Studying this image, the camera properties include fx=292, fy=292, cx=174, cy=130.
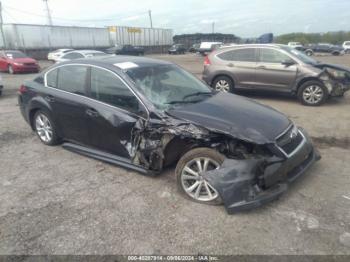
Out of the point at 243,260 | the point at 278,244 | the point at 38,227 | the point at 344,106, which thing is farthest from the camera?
the point at 344,106

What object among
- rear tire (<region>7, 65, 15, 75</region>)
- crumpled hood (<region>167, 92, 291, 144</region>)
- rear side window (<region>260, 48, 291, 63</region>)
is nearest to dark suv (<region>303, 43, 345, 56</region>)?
rear side window (<region>260, 48, 291, 63</region>)

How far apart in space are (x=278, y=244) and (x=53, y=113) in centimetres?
378

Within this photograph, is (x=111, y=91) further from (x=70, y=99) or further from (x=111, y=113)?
(x=70, y=99)

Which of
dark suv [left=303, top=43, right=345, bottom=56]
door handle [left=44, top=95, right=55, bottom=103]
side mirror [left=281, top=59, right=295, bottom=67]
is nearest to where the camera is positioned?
door handle [left=44, top=95, right=55, bottom=103]

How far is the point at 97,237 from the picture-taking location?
2834 millimetres

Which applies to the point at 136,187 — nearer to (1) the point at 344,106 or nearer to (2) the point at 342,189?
(2) the point at 342,189

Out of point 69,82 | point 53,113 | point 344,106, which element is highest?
point 69,82

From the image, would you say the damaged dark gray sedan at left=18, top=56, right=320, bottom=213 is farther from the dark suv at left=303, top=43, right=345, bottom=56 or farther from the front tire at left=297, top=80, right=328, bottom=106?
the dark suv at left=303, top=43, right=345, bottom=56

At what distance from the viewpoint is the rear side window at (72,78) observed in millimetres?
4344

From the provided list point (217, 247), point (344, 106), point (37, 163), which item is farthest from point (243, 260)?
point (344, 106)

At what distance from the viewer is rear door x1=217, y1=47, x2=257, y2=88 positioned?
28.7 ft

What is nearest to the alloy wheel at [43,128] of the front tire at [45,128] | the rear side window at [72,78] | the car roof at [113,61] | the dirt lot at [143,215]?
the front tire at [45,128]

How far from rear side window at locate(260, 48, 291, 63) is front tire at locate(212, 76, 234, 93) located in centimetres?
114

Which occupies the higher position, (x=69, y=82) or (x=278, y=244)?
(x=69, y=82)
